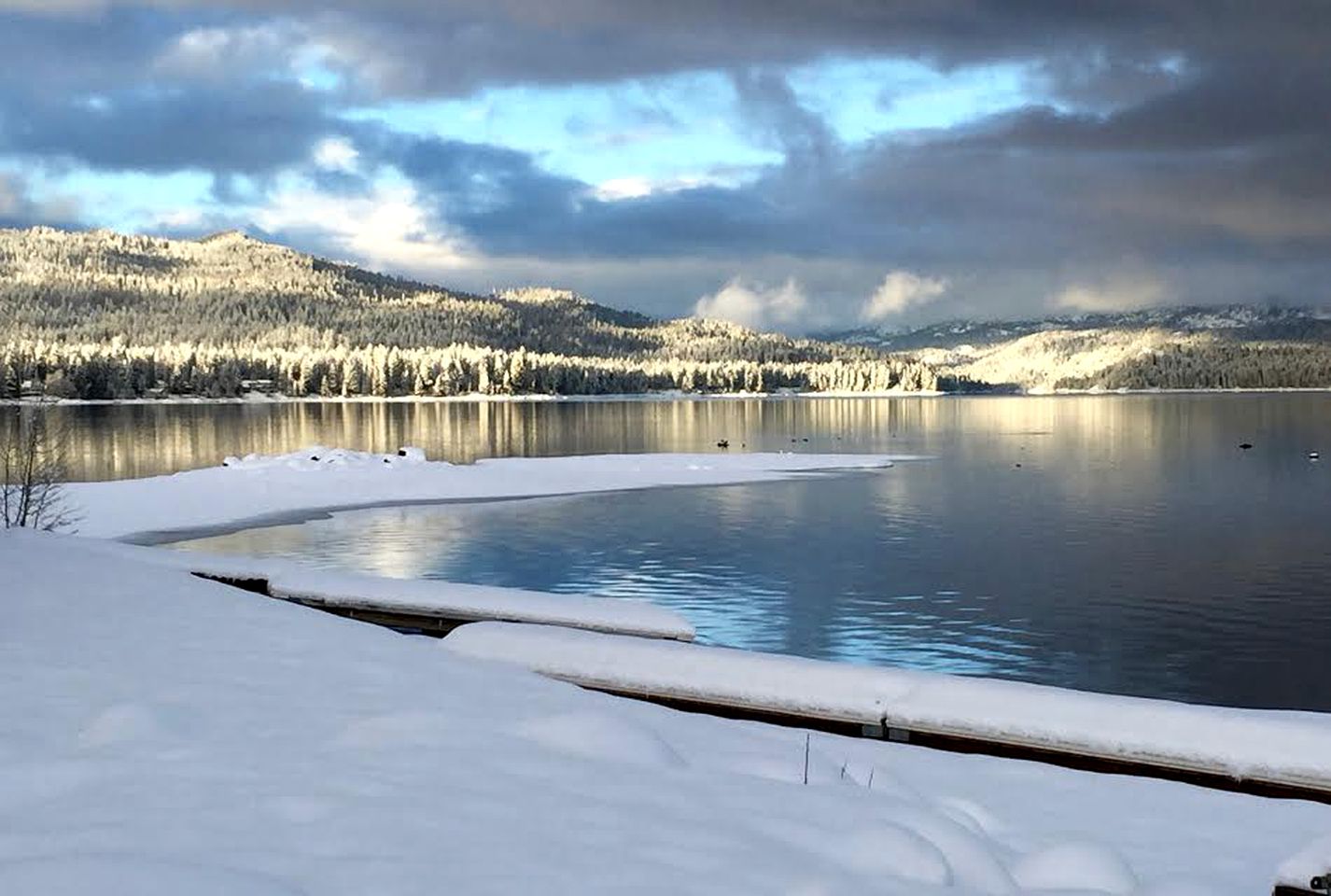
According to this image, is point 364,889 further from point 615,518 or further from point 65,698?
point 615,518

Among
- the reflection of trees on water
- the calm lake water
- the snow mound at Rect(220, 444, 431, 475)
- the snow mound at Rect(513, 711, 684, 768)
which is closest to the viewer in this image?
the snow mound at Rect(513, 711, 684, 768)

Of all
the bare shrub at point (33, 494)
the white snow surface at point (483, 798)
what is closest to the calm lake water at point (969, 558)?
the bare shrub at point (33, 494)

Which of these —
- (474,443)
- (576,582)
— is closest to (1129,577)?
(576,582)

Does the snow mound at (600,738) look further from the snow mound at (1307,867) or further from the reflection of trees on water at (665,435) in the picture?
the reflection of trees on water at (665,435)

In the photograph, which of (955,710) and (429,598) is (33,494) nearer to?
(429,598)

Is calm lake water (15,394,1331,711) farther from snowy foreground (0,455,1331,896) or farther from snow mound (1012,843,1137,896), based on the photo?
snow mound (1012,843,1137,896)

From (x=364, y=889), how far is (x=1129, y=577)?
3084cm

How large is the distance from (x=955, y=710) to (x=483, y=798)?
5.60m

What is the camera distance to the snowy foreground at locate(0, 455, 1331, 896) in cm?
664

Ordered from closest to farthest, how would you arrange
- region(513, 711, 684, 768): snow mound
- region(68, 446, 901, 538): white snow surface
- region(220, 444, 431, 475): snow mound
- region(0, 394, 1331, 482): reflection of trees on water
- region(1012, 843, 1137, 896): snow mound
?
region(1012, 843, 1137, 896): snow mound, region(513, 711, 684, 768): snow mound, region(68, 446, 901, 538): white snow surface, region(220, 444, 431, 475): snow mound, region(0, 394, 1331, 482): reflection of trees on water

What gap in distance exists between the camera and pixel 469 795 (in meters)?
7.95

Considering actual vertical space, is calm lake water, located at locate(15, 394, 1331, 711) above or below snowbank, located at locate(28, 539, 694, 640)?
below

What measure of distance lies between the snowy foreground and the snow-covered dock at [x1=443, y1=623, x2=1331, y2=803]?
1.01ft

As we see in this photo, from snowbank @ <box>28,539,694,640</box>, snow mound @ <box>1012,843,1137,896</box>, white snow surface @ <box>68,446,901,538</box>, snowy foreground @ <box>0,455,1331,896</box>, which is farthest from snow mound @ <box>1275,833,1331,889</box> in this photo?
white snow surface @ <box>68,446,901,538</box>
